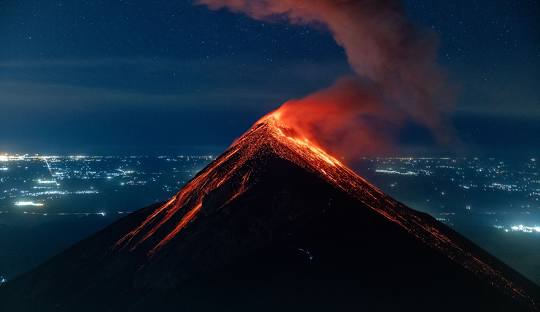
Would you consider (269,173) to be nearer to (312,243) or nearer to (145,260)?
(312,243)

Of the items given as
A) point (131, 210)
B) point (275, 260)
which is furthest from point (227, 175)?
point (131, 210)

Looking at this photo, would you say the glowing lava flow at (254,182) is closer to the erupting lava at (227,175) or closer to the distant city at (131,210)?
the erupting lava at (227,175)

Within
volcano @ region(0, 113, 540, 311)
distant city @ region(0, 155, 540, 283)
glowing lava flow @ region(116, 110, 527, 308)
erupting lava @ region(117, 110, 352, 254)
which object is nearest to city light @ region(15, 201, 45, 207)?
distant city @ region(0, 155, 540, 283)

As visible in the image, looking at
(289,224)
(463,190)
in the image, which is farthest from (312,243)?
(463,190)

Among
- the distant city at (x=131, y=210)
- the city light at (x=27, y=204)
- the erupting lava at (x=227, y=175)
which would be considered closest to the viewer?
the erupting lava at (x=227, y=175)

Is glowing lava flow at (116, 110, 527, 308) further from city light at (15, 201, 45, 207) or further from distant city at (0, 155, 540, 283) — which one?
city light at (15, 201, 45, 207)

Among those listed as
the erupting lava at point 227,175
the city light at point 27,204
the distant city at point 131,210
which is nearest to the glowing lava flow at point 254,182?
the erupting lava at point 227,175
